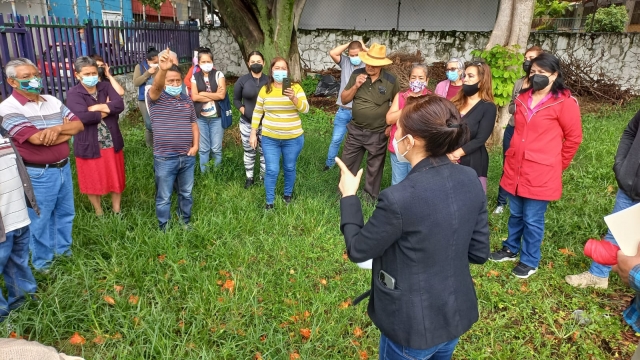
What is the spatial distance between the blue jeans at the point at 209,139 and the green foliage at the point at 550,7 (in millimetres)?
24966

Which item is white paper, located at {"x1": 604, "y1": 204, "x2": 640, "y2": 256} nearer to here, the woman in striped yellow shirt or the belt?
the woman in striped yellow shirt

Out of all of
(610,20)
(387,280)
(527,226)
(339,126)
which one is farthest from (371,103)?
(610,20)

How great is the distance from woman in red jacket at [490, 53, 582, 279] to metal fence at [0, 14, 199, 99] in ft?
19.7

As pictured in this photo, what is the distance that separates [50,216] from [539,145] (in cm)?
398

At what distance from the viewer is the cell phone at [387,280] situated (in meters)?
1.77

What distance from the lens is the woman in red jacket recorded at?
128 inches

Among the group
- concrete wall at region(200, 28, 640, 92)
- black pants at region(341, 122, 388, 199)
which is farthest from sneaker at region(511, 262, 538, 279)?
concrete wall at region(200, 28, 640, 92)

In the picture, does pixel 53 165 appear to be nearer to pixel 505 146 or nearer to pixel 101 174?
pixel 101 174

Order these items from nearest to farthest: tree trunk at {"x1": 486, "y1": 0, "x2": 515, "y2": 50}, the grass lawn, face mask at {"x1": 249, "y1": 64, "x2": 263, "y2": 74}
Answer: the grass lawn → face mask at {"x1": 249, "y1": 64, "x2": 263, "y2": 74} → tree trunk at {"x1": 486, "y1": 0, "x2": 515, "y2": 50}

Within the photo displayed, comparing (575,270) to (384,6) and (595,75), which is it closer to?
(595,75)

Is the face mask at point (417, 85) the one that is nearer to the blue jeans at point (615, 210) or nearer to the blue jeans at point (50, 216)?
the blue jeans at point (615, 210)

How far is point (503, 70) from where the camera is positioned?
20.1 feet

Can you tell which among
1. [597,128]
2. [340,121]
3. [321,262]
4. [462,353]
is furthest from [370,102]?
[597,128]

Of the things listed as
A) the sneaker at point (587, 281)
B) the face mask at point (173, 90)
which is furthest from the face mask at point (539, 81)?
the face mask at point (173, 90)
